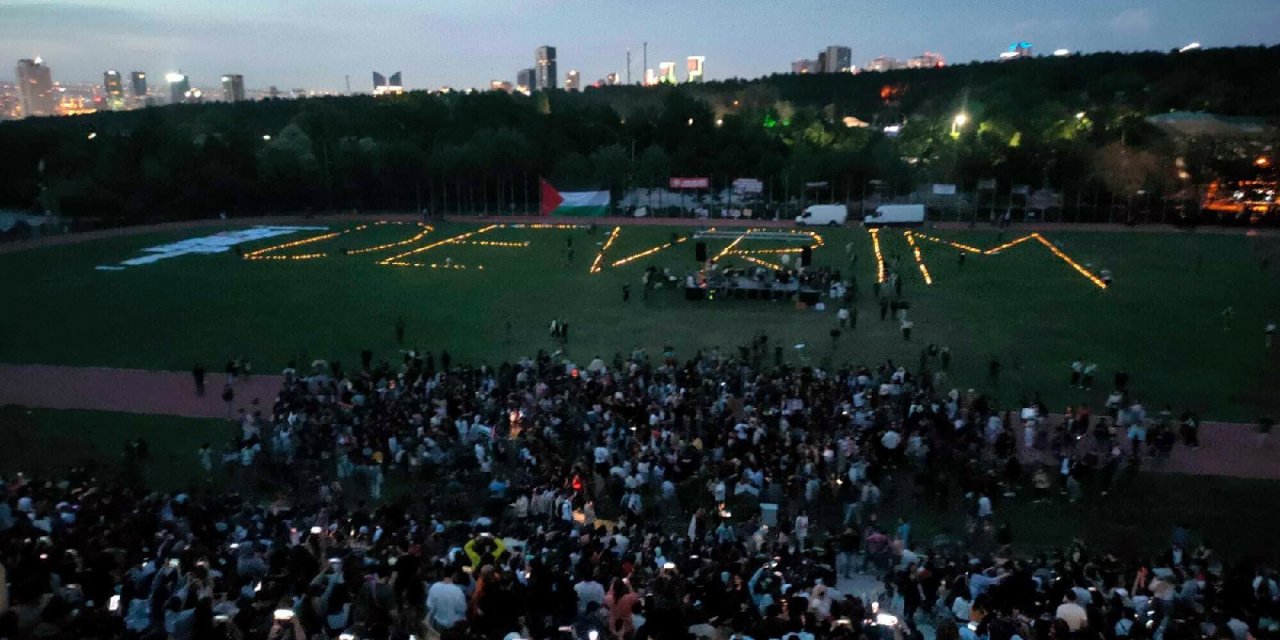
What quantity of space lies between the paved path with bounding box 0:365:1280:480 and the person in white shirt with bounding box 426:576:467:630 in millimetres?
15280

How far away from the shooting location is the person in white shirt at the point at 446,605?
28.1 ft

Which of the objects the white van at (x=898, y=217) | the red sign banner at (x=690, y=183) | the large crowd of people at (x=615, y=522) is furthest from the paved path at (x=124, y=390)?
the red sign banner at (x=690, y=183)

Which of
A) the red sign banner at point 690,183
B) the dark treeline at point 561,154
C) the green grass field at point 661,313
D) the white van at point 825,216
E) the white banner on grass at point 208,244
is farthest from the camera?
the red sign banner at point 690,183

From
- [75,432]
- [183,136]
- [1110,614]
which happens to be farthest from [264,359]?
[183,136]

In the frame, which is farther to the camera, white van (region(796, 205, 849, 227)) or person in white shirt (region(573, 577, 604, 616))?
white van (region(796, 205, 849, 227))

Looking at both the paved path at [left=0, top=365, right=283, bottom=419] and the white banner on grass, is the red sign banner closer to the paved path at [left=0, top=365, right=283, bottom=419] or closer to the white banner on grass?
the white banner on grass

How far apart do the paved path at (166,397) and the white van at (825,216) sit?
38.4m

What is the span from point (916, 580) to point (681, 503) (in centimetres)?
547

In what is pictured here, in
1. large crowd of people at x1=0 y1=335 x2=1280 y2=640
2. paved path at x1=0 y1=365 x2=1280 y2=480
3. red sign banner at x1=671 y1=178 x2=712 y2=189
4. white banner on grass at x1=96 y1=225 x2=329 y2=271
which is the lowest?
paved path at x1=0 y1=365 x2=1280 y2=480

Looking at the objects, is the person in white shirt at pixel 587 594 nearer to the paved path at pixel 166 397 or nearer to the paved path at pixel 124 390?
the paved path at pixel 166 397

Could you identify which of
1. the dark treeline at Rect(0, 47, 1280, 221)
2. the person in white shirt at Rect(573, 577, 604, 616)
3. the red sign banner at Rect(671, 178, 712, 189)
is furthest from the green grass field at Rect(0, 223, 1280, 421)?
the red sign banner at Rect(671, 178, 712, 189)

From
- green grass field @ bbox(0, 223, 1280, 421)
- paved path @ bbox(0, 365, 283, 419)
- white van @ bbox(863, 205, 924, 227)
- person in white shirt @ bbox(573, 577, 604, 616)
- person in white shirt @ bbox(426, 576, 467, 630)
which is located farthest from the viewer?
white van @ bbox(863, 205, 924, 227)

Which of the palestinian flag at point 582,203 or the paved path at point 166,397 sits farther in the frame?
the palestinian flag at point 582,203

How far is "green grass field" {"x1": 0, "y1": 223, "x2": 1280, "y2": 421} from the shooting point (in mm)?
26438
